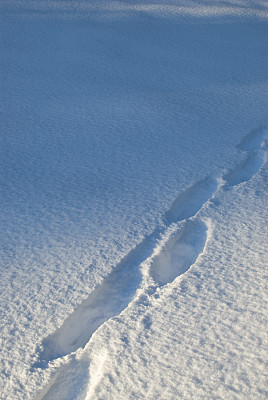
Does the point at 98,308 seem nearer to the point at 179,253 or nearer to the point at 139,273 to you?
the point at 139,273

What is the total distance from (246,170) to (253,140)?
0.21m

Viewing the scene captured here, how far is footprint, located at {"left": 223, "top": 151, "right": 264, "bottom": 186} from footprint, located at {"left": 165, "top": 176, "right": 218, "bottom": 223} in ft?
0.21

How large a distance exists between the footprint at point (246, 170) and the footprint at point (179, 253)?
27 cm

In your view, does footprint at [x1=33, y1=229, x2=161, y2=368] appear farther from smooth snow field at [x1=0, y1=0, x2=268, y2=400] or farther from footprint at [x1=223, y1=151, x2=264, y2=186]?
footprint at [x1=223, y1=151, x2=264, y2=186]

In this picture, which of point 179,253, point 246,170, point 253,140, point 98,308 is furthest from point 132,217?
point 253,140

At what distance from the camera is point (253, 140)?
66.9 inches

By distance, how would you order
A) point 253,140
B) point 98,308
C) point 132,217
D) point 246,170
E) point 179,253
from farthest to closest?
point 253,140, point 246,170, point 132,217, point 179,253, point 98,308

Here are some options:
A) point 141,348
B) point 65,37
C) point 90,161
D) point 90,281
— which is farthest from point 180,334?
point 65,37

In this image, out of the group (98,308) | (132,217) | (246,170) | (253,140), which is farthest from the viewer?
(253,140)

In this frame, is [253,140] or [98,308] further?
[253,140]

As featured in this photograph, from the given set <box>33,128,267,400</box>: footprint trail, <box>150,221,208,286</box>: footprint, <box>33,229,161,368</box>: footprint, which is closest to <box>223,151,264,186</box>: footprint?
<box>33,128,267,400</box>: footprint trail

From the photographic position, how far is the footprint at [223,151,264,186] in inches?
58.7

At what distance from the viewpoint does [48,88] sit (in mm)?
2000

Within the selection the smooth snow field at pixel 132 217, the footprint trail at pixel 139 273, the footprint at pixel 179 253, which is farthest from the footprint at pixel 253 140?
the footprint at pixel 179 253
